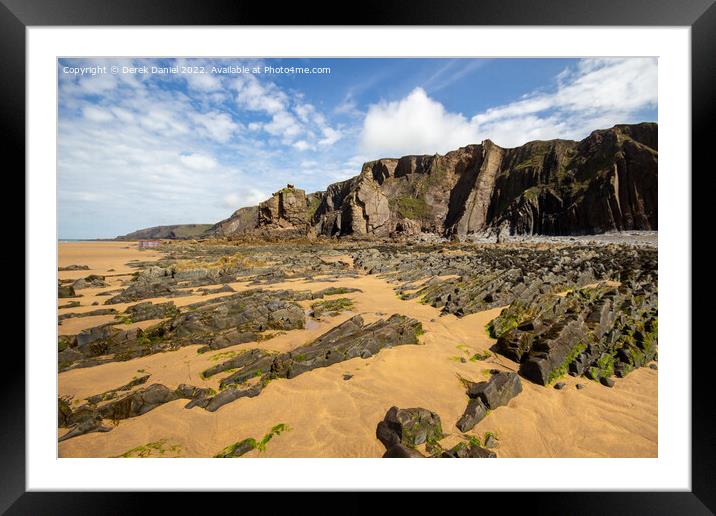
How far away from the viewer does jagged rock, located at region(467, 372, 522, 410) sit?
3.95 m

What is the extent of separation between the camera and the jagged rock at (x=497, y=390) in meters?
3.95

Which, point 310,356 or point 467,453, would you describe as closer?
point 467,453

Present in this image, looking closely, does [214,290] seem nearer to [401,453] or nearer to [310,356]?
[310,356]

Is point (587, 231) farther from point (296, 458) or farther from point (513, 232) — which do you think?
point (296, 458)

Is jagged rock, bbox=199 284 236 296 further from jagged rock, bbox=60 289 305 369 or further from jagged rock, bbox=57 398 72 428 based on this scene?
jagged rock, bbox=57 398 72 428

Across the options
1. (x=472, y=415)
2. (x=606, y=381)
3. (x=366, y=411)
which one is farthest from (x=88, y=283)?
(x=606, y=381)

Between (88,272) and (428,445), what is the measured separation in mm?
28510

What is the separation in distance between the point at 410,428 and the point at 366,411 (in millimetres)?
771

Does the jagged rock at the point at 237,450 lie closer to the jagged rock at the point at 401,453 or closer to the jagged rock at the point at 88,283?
the jagged rock at the point at 401,453

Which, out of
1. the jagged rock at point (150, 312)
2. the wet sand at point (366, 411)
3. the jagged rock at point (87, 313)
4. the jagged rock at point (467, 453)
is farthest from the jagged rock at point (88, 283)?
the jagged rock at point (467, 453)

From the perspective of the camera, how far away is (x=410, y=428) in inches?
132

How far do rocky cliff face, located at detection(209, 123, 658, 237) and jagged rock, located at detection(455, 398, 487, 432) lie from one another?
168 feet
